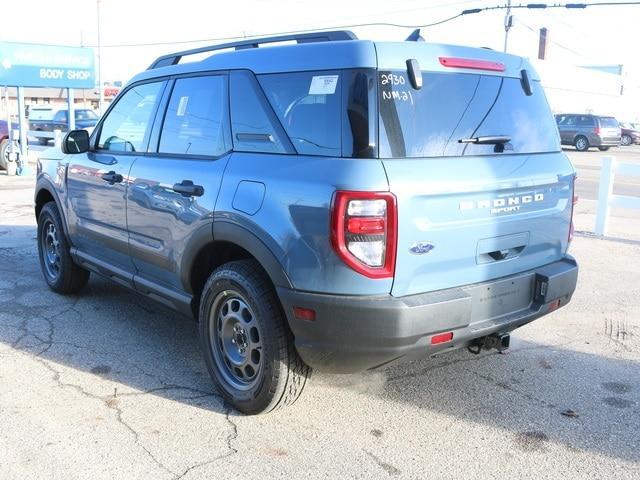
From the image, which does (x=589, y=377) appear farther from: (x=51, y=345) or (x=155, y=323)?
(x=51, y=345)

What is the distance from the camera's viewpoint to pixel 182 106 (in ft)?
13.8

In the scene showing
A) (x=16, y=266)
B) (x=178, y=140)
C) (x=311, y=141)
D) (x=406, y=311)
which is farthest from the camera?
(x=16, y=266)

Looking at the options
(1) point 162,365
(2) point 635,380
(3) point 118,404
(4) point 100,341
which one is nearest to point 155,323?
(4) point 100,341

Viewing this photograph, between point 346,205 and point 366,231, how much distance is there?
6.0 inches

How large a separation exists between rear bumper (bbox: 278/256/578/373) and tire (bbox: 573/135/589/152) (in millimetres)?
30660

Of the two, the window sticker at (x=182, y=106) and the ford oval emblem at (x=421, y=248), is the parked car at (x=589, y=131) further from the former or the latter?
the ford oval emblem at (x=421, y=248)

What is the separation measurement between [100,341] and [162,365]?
70 centimetres

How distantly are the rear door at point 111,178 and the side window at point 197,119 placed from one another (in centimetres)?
25

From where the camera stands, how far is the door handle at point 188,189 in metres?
3.74

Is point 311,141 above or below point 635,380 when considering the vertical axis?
above

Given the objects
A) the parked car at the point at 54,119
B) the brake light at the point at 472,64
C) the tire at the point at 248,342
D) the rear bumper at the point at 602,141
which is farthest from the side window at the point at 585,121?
the tire at the point at 248,342

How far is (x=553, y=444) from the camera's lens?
3346 mm

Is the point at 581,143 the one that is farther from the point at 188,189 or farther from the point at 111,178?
the point at 188,189

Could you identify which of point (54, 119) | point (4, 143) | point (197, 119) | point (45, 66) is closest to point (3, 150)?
point (4, 143)
